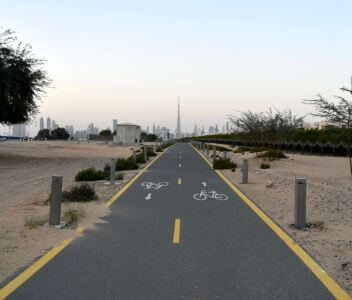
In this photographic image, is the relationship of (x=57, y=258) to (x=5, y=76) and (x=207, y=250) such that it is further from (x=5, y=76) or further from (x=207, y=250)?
(x=5, y=76)

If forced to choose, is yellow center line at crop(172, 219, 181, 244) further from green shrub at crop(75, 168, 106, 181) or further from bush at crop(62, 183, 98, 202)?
green shrub at crop(75, 168, 106, 181)

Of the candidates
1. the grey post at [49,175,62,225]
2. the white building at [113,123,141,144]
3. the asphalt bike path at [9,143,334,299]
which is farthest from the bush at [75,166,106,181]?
the white building at [113,123,141,144]

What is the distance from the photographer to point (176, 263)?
648cm

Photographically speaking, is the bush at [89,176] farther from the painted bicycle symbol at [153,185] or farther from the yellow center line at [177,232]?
the yellow center line at [177,232]

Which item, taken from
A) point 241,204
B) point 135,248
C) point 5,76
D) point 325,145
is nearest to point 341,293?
point 135,248

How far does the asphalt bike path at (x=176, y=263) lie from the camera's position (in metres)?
5.28

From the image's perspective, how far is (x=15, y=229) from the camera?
9.01 m

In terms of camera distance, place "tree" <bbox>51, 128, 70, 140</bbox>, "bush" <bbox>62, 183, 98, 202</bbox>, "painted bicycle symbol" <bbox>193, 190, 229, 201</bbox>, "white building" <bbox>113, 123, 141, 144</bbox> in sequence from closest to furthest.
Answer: "bush" <bbox>62, 183, 98, 202</bbox>, "painted bicycle symbol" <bbox>193, 190, 229, 201</bbox>, "white building" <bbox>113, 123, 141, 144</bbox>, "tree" <bbox>51, 128, 70, 140</bbox>

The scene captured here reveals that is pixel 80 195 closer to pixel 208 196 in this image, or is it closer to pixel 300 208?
pixel 208 196

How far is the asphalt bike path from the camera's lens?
5.28 m

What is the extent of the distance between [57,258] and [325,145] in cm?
4030

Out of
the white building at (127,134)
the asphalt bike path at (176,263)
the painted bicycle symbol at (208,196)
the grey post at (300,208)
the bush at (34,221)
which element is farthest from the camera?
the white building at (127,134)

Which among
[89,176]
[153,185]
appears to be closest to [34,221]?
[153,185]

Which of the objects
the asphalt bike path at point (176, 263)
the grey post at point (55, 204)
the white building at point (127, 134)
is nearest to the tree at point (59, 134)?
the white building at point (127, 134)
